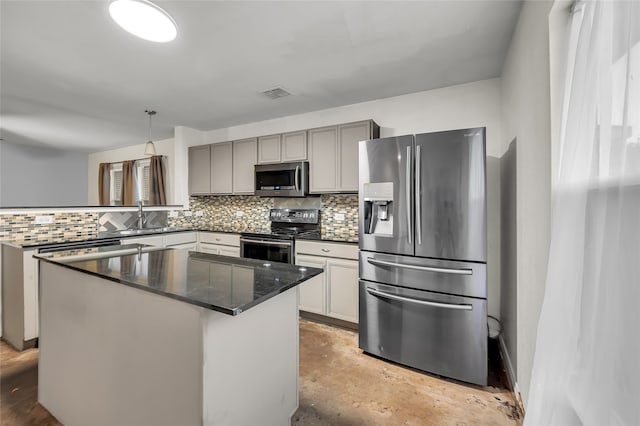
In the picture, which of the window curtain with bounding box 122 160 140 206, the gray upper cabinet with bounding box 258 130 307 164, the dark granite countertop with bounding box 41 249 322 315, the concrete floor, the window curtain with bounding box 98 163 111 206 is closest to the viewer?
the dark granite countertop with bounding box 41 249 322 315

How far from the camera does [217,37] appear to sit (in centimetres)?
203

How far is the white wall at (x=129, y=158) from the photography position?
16.8 feet

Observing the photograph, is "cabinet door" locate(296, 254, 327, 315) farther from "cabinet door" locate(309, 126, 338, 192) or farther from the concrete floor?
"cabinet door" locate(309, 126, 338, 192)

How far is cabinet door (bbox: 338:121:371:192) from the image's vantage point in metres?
2.98

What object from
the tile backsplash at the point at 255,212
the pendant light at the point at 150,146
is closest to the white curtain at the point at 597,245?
the tile backsplash at the point at 255,212

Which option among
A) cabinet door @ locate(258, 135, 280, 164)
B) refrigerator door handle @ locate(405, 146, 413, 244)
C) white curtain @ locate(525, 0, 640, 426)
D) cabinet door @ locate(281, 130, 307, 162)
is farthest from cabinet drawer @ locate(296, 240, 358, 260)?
white curtain @ locate(525, 0, 640, 426)

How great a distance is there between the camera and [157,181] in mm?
5059

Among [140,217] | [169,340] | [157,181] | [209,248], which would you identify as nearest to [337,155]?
[209,248]

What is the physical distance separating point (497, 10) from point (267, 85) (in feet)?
6.60

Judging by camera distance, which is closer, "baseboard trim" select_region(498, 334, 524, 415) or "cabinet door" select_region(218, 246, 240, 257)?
"baseboard trim" select_region(498, 334, 524, 415)

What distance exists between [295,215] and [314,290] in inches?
42.5

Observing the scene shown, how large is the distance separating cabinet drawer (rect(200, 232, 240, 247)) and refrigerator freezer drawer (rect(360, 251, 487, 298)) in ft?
6.48

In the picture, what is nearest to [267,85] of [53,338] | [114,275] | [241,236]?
[241,236]

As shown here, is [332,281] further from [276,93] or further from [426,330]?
[276,93]
